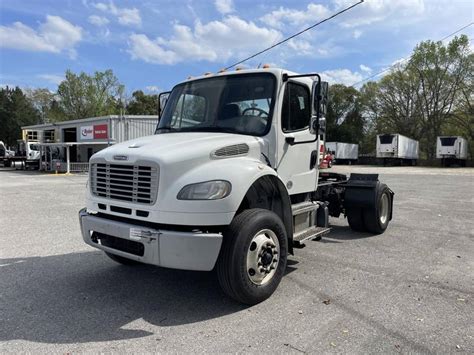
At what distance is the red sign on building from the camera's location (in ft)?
108

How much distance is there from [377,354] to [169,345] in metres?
1.74

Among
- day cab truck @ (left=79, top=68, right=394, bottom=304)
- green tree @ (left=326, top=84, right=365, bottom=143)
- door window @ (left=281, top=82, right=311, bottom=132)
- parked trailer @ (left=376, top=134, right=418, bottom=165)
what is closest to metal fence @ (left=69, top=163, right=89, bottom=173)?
day cab truck @ (left=79, top=68, right=394, bottom=304)

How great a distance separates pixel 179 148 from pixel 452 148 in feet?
164

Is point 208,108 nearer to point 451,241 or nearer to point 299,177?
point 299,177

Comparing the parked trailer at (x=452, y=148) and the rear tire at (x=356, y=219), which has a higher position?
the parked trailer at (x=452, y=148)

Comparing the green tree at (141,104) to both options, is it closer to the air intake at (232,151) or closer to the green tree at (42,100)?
the green tree at (42,100)

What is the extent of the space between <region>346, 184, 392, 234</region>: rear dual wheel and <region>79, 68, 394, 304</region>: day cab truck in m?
2.20

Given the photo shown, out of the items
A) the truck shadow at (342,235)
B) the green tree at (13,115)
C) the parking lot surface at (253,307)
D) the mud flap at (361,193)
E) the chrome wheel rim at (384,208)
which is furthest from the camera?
the green tree at (13,115)

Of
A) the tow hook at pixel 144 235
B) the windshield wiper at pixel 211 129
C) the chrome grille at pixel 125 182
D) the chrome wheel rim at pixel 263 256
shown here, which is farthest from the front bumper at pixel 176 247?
the windshield wiper at pixel 211 129

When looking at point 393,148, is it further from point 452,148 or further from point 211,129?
point 211,129

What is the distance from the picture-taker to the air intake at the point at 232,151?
433 centimetres

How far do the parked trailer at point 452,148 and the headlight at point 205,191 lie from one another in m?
49.8

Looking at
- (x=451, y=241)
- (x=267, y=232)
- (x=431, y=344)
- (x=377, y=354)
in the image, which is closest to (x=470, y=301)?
(x=431, y=344)

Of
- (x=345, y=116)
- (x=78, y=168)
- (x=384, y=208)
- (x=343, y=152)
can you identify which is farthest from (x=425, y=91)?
(x=384, y=208)
